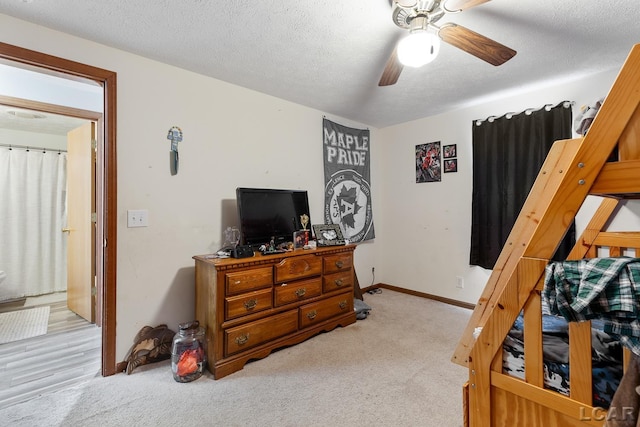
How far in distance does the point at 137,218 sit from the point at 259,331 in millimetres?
1219

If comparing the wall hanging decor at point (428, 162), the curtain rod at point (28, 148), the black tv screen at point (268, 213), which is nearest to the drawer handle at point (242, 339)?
the black tv screen at point (268, 213)

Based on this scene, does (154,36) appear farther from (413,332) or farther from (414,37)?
(413,332)

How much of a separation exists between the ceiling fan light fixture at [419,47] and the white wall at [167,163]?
163 cm

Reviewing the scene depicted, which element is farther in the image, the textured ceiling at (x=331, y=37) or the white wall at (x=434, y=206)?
the white wall at (x=434, y=206)

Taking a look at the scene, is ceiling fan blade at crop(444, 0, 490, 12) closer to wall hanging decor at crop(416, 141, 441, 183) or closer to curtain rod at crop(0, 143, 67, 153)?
wall hanging decor at crop(416, 141, 441, 183)


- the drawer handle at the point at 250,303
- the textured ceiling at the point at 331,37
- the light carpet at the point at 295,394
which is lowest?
the light carpet at the point at 295,394

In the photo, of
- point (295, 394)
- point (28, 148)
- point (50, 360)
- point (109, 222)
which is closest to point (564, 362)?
point (295, 394)

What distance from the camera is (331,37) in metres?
1.82

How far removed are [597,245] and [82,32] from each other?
3385mm

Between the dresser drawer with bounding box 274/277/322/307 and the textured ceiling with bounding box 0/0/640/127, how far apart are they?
1.73 m

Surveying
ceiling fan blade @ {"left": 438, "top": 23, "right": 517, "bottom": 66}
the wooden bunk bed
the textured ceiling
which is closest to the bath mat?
the textured ceiling

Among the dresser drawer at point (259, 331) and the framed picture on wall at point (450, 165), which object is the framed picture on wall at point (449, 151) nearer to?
the framed picture on wall at point (450, 165)

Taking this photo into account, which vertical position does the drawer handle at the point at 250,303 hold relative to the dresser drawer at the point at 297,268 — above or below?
below

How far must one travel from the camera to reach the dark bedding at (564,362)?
850 mm
